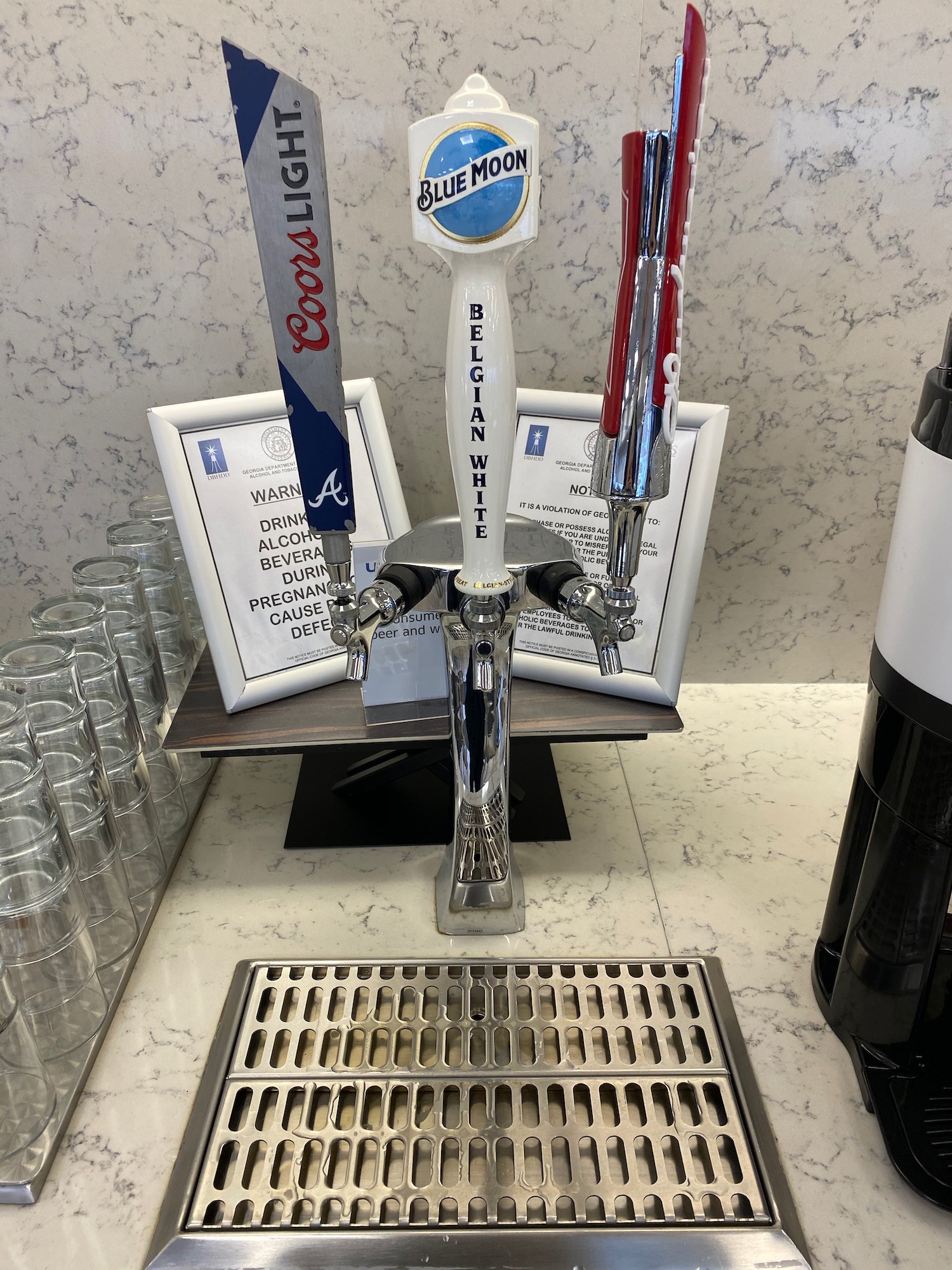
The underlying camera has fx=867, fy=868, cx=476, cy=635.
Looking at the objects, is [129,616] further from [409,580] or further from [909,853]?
[909,853]

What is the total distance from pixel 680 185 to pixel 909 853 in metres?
0.40

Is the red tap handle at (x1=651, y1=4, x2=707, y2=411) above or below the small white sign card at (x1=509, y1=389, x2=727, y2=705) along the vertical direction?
above

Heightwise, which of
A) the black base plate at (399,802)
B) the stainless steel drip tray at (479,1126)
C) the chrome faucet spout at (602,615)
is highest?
the chrome faucet spout at (602,615)

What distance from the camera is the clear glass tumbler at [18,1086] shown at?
0.51m

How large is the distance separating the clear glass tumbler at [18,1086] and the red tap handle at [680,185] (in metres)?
0.51

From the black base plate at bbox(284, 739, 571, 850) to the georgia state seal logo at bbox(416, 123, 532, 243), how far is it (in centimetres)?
44

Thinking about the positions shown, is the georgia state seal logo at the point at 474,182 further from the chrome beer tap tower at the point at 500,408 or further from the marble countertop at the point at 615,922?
the marble countertop at the point at 615,922

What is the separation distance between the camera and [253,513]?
29.1 inches

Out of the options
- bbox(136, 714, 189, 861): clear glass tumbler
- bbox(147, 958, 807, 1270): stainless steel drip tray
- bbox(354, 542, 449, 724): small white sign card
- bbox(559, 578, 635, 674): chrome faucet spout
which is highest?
bbox(559, 578, 635, 674): chrome faucet spout

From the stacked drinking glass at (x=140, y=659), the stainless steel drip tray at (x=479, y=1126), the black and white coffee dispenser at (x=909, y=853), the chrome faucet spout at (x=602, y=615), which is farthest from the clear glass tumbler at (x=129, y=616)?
the black and white coffee dispenser at (x=909, y=853)

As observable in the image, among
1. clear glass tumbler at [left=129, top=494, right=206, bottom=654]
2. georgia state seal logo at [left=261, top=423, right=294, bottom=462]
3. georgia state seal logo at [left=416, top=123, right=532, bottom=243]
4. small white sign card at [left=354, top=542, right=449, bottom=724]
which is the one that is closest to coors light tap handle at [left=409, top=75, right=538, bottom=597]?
georgia state seal logo at [left=416, top=123, right=532, bottom=243]

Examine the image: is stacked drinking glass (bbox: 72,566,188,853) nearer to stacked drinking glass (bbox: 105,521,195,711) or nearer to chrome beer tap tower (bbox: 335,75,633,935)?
stacked drinking glass (bbox: 105,521,195,711)

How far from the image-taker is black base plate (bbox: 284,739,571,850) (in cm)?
78

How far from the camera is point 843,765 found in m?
0.87
